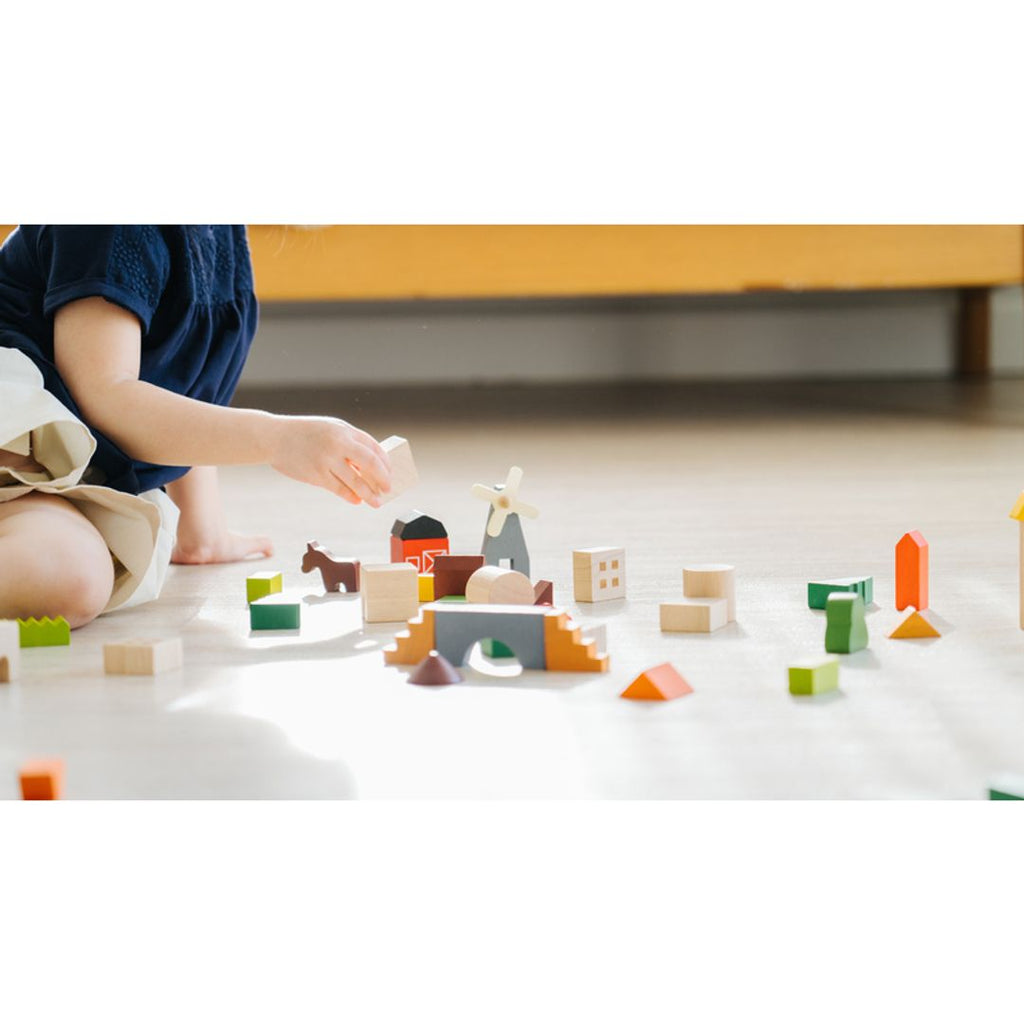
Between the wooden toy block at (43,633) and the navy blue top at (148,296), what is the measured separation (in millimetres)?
165

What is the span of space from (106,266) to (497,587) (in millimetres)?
353

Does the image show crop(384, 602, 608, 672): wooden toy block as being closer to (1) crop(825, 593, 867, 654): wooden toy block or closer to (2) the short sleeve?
(1) crop(825, 593, 867, 654): wooden toy block

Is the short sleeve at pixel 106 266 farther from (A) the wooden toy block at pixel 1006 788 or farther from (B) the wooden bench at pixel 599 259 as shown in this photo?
(B) the wooden bench at pixel 599 259

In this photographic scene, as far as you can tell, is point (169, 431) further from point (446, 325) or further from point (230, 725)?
point (446, 325)

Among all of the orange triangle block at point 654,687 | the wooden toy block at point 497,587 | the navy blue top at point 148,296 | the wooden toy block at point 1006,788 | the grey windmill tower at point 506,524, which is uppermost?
the navy blue top at point 148,296

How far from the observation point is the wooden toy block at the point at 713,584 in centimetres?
84

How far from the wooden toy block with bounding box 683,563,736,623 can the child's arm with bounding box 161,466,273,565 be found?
16.5 inches

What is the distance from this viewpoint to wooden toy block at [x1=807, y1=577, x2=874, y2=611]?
0.86 meters

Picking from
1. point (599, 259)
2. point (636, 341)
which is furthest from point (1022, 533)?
point (636, 341)

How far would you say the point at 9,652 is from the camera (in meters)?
0.72

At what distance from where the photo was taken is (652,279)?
222 centimetres

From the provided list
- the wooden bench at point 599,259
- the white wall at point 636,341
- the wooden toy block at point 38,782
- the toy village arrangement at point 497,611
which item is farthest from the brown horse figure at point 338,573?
the white wall at point 636,341

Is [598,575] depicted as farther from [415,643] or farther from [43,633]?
[43,633]
